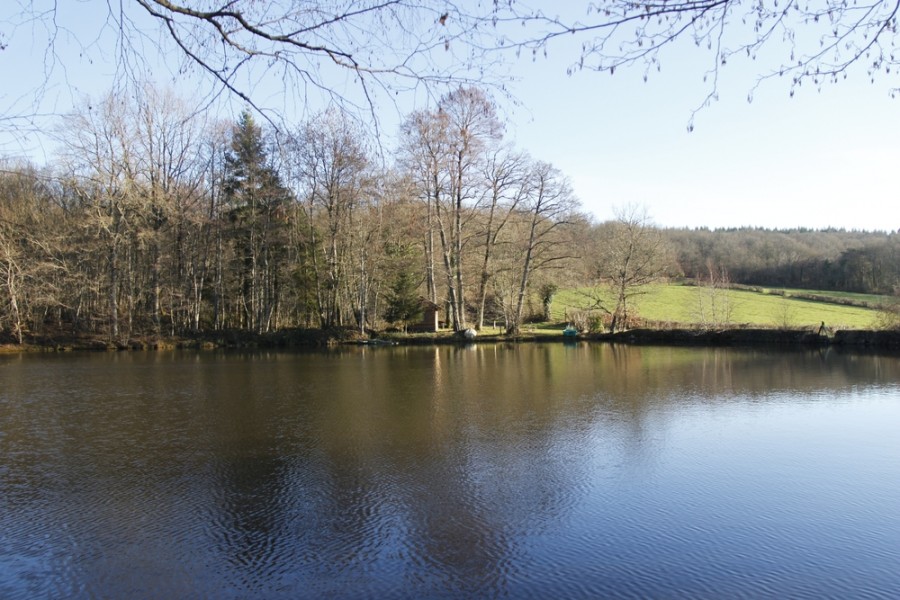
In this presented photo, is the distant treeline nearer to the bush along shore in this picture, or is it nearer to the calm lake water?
the bush along shore

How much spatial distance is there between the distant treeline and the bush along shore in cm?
657

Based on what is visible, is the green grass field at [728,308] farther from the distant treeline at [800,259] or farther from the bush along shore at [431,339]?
the distant treeline at [800,259]

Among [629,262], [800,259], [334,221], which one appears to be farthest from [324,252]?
[800,259]

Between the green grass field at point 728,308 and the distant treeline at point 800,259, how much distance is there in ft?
5.71

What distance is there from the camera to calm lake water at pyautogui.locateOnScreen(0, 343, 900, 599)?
16.1ft

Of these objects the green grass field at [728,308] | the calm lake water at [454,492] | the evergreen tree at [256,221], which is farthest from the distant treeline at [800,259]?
the calm lake water at [454,492]

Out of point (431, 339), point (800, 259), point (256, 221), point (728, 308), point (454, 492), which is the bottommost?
point (454, 492)

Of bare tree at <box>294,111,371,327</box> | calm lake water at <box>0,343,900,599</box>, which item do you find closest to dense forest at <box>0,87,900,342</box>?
bare tree at <box>294,111,371,327</box>

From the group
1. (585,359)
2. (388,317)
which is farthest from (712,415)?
(388,317)

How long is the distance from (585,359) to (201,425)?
13.5 m

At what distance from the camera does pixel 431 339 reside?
1145 inches

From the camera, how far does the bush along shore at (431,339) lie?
25000 millimetres

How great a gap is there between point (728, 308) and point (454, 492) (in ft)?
87.0

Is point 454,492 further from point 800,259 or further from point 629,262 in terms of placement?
point 800,259
